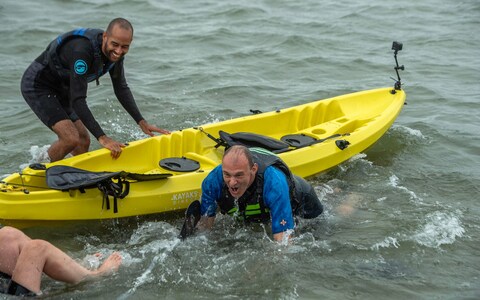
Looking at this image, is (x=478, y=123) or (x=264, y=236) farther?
(x=478, y=123)

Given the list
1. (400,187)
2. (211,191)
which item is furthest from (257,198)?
(400,187)

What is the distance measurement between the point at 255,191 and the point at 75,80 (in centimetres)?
206

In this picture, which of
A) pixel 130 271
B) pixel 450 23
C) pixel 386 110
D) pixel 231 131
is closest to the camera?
pixel 130 271

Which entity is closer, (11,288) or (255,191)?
(11,288)

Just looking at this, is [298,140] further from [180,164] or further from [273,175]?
[273,175]

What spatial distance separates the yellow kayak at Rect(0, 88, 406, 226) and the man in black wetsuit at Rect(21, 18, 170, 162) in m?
0.30

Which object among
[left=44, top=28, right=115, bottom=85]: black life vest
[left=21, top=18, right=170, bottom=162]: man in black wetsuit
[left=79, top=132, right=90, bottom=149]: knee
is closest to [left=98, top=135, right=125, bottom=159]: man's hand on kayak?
[left=21, top=18, right=170, bottom=162]: man in black wetsuit

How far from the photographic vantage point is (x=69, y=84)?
6801 mm

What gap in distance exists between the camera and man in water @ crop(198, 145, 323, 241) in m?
→ 5.37

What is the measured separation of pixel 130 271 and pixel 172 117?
4204 millimetres

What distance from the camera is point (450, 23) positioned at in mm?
14500

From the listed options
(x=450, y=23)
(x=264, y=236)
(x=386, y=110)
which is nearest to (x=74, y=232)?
(x=264, y=236)

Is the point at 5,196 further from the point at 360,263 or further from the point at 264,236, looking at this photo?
the point at 360,263

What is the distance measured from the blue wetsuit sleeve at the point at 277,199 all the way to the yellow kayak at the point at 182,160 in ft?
4.15
